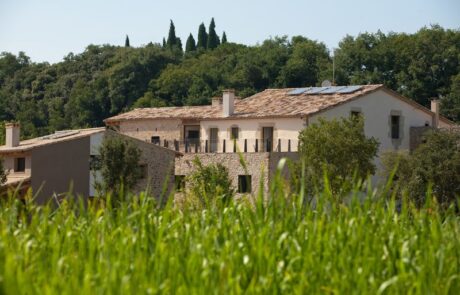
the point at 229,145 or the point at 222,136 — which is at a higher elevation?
the point at 222,136

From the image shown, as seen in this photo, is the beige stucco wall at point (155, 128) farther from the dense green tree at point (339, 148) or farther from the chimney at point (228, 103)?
the dense green tree at point (339, 148)

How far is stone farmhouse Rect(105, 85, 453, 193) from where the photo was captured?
4262 centimetres

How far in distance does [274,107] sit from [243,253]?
38.8m

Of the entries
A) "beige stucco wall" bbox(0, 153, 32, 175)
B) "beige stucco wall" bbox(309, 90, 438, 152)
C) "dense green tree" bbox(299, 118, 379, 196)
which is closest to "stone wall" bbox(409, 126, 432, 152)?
"beige stucco wall" bbox(309, 90, 438, 152)

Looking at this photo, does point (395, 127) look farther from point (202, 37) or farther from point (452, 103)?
point (202, 37)

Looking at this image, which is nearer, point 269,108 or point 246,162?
point 246,162

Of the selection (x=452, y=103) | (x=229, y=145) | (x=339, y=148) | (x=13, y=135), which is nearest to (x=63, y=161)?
(x=13, y=135)

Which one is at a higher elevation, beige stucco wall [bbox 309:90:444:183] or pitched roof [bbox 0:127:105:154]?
beige stucco wall [bbox 309:90:444:183]

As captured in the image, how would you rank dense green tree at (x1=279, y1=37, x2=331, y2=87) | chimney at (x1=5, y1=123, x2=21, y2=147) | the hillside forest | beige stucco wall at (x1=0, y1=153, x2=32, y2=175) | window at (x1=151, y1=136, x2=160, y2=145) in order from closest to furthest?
beige stucco wall at (x1=0, y1=153, x2=32, y2=175) → chimney at (x1=5, y1=123, x2=21, y2=147) → window at (x1=151, y1=136, x2=160, y2=145) → the hillside forest → dense green tree at (x1=279, y1=37, x2=331, y2=87)

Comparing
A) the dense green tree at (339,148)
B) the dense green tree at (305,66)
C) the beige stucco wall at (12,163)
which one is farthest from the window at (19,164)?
the dense green tree at (305,66)

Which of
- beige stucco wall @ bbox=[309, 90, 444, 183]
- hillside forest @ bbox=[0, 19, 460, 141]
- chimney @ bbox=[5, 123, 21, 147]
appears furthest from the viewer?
hillside forest @ bbox=[0, 19, 460, 141]

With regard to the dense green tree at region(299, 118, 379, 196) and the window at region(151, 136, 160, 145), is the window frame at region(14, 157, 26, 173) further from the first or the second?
the dense green tree at region(299, 118, 379, 196)

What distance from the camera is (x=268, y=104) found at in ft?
152

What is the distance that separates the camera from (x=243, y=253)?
656 cm
